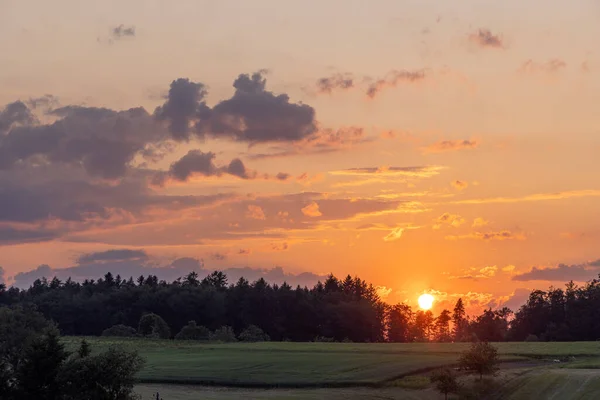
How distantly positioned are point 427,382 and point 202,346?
74.1 m

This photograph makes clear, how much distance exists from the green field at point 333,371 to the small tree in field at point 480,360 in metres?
3.28

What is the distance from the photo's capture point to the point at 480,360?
98.5 metres

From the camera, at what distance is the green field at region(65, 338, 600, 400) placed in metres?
92.7

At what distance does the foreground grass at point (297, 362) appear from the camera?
102m

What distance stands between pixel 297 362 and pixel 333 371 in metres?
12.3

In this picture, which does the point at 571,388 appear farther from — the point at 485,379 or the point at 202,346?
the point at 202,346

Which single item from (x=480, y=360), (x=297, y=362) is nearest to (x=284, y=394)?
(x=480, y=360)

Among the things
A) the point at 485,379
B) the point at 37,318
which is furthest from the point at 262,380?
the point at 37,318

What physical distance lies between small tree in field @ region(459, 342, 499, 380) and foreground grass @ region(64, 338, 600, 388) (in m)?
8.69

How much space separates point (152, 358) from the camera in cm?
13238

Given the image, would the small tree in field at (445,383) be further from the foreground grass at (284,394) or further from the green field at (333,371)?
the green field at (333,371)

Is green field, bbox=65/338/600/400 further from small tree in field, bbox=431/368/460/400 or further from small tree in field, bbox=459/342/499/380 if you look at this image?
small tree in field, bbox=459/342/499/380

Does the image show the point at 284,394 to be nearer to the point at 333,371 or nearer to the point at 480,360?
the point at 333,371

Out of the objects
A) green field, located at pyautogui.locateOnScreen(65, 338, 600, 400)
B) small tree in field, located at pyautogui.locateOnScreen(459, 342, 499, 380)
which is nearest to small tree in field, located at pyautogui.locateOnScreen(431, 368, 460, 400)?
green field, located at pyautogui.locateOnScreen(65, 338, 600, 400)
